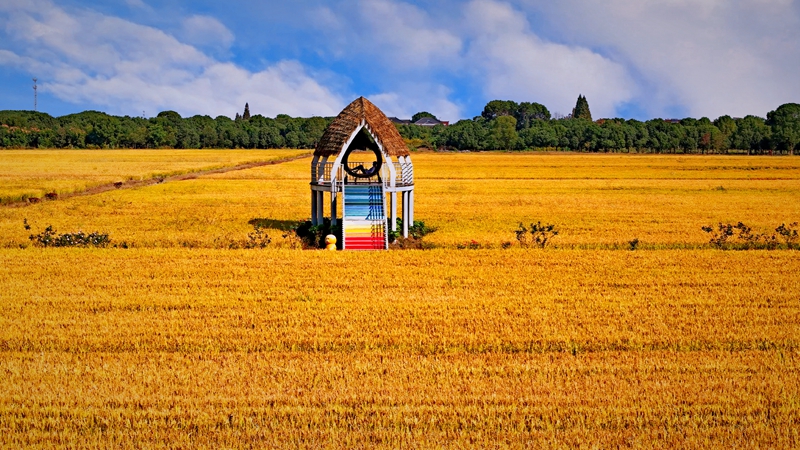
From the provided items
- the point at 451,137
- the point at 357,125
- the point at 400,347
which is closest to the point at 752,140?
the point at 451,137

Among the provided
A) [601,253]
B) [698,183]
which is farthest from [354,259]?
[698,183]

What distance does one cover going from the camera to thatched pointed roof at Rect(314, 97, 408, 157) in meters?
26.2

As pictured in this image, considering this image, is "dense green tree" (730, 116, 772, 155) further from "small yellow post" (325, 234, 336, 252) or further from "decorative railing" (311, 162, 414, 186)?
"small yellow post" (325, 234, 336, 252)

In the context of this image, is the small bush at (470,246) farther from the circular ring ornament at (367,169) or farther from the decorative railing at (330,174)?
the circular ring ornament at (367,169)

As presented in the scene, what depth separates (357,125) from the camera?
85.5 feet

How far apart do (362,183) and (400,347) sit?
16659mm

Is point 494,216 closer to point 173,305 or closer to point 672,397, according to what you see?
point 173,305

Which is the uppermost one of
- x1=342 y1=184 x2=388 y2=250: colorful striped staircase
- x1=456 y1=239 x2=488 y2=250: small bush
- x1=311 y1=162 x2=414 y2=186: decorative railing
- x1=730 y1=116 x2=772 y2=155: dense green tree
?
x1=730 y1=116 x2=772 y2=155: dense green tree

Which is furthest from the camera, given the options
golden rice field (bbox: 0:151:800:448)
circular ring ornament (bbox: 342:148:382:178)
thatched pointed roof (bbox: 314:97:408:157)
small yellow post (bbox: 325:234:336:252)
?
circular ring ornament (bbox: 342:148:382:178)

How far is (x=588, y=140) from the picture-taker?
578ft

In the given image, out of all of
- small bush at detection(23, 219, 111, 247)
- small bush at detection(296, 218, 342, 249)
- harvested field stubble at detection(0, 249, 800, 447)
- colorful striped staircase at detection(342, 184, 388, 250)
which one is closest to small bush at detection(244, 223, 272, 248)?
small bush at detection(296, 218, 342, 249)

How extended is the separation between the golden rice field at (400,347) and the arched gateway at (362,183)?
228 cm

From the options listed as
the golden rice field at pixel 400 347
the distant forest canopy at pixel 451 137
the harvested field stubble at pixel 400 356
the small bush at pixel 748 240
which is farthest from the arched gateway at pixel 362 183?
the distant forest canopy at pixel 451 137

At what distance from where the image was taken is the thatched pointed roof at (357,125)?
2617cm
